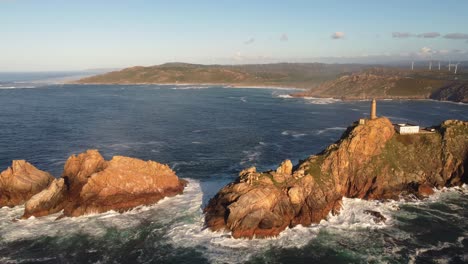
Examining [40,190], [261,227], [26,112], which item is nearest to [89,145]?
[40,190]

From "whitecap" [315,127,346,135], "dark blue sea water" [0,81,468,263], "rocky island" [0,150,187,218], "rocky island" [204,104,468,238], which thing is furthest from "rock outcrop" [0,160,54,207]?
"whitecap" [315,127,346,135]

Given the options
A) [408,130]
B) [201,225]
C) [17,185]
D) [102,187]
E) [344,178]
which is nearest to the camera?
[201,225]

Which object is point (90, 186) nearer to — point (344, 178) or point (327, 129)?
point (344, 178)

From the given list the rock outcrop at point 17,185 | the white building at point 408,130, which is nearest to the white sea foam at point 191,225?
the rock outcrop at point 17,185

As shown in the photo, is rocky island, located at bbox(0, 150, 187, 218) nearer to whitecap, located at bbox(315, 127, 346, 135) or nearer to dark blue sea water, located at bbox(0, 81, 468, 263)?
dark blue sea water, located at bbox(0, 81, 468, 263)

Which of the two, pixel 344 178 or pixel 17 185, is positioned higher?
pixel 17 185

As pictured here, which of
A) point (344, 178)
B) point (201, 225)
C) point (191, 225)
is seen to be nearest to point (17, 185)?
point (191, 225)
